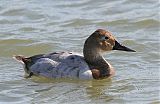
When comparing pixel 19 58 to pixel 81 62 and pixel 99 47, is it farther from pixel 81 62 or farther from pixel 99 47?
pixel 99 47

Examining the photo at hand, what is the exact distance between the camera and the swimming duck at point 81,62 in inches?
413

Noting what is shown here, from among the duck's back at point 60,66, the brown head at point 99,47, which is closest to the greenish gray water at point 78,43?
the duck's back at point 60,66

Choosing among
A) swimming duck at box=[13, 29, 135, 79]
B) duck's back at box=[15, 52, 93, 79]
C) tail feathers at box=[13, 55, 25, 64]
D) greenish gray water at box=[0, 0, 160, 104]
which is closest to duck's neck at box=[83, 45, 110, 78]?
swimming duck at box=[13, 29, 135, 79]

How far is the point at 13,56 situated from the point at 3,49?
74 cm

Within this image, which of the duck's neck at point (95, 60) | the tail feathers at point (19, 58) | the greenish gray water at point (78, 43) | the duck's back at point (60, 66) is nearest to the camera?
the greenish gray water at point (78, 43)

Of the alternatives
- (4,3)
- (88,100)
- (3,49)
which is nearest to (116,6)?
(4,3)

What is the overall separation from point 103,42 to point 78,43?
153 centimetres

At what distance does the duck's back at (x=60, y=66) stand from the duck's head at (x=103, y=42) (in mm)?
282

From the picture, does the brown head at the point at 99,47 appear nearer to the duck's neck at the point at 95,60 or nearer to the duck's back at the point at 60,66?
the duck's neck at the point at 95,60

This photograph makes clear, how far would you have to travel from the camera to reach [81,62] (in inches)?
416

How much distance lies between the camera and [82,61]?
1062 cm

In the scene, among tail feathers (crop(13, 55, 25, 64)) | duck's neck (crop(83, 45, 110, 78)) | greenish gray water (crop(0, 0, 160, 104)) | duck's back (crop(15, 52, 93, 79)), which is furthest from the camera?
tail feathers (crop(13, 55, 25, 64))

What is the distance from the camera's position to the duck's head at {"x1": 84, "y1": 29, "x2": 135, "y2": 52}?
10719mm

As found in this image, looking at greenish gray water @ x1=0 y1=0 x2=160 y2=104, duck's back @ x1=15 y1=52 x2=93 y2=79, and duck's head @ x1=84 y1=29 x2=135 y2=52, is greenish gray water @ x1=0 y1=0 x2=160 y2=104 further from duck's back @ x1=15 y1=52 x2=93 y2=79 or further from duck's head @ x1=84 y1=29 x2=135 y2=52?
duck's head @ x1=84 y1=29 x2=135 y2=52
